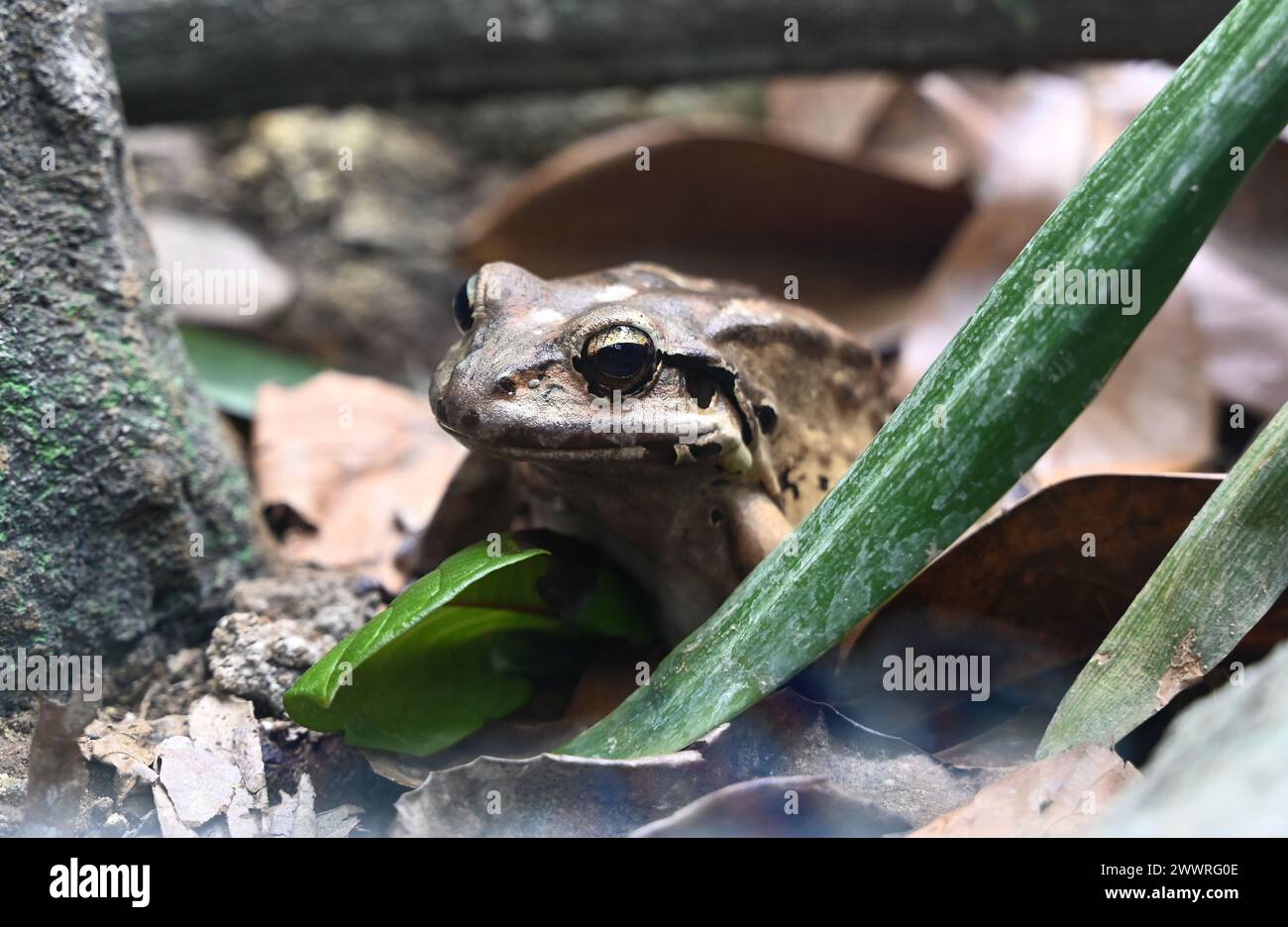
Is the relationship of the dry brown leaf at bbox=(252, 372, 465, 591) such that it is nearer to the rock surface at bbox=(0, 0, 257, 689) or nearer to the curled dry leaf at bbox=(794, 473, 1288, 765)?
the rock surface at bbox=(0, 0, 257, 689)

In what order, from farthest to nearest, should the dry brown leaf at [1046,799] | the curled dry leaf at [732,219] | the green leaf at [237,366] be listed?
the curled dry leaf at [732,219]
the green leaf at [237,366]
the dry brown leaf at [1046,799]

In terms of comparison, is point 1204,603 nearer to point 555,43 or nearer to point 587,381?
point 587,381

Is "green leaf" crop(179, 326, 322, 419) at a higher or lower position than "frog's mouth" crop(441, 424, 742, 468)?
higher

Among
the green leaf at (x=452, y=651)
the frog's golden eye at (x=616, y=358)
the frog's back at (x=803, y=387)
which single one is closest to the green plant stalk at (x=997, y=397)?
the green leaf at (x=452, y=651)

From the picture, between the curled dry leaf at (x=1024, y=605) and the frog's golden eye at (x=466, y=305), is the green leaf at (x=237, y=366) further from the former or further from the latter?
the curled dry leaf at (x=1024, y=605)

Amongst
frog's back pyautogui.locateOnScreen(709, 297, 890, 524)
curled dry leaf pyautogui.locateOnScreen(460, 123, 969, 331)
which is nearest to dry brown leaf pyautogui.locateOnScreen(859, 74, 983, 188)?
curled dry leaf pyautogui.locateOnScreen(460, 123, 969, 331)
